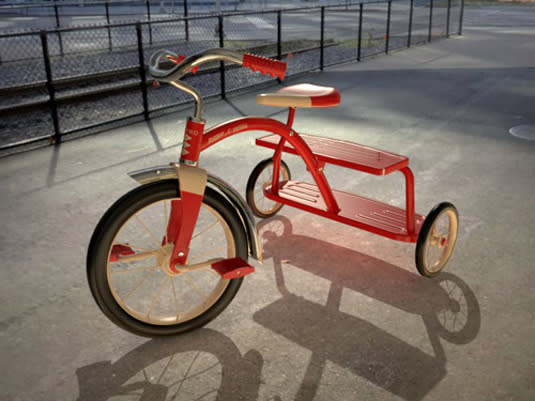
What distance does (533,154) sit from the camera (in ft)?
21.3

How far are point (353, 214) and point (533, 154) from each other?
10.9ft

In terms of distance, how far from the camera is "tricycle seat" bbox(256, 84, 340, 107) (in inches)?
140

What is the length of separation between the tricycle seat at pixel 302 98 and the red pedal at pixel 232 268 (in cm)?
96

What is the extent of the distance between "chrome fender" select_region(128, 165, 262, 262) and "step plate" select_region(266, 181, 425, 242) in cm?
99

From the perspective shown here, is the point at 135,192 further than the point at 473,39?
No

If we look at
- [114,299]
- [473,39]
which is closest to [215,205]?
[114,299]

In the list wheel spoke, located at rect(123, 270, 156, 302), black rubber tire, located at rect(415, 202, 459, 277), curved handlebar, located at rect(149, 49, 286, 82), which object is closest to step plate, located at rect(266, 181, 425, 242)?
black rubber tire, located at rect(415, 202, 459, 277)

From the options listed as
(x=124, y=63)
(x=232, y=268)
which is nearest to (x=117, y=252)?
(x=232, y=268)

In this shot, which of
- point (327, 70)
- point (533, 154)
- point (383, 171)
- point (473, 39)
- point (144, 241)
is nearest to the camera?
point (383, 171)

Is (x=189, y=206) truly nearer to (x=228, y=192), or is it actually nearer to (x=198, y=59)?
(x=228, y=192)

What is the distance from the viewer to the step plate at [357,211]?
3.97 meters

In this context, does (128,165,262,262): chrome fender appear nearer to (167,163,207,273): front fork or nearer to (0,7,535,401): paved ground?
(167,163,207,273): front fork

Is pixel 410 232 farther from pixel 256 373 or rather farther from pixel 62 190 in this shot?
pixel 62 190

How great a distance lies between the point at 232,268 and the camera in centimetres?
321
